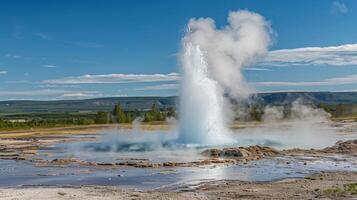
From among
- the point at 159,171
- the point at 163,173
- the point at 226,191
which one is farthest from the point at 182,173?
the point at 226,191

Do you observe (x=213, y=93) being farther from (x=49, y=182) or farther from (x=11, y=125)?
(x=11, y=125)

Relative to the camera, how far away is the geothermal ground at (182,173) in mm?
23391

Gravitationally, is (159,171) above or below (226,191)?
above

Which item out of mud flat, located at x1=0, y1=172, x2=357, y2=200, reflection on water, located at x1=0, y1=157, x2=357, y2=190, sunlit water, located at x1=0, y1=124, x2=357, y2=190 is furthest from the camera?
sunlit water, located at x1=0, y1=124, x2=357, y2=190

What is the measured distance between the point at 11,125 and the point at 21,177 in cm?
8169

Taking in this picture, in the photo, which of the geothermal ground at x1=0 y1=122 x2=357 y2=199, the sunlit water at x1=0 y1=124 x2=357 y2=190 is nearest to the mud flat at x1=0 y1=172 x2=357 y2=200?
the geothermal ground at x1=0 y1=122 x2=357 y2=199

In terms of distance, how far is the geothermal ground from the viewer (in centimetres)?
2339

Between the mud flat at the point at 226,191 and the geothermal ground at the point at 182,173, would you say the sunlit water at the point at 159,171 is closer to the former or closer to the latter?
the geothermal ground at the point at 182,173

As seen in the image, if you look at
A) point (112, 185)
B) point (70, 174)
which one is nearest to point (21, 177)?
point (70, 174)

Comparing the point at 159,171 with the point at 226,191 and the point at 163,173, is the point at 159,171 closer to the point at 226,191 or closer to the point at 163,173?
the point at 163,173

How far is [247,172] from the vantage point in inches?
1239

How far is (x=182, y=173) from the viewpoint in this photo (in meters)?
31.3

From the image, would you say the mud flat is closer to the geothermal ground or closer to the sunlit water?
the geothermal ground

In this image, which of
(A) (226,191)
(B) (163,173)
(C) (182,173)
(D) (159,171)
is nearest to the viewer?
(A) (226,191)
